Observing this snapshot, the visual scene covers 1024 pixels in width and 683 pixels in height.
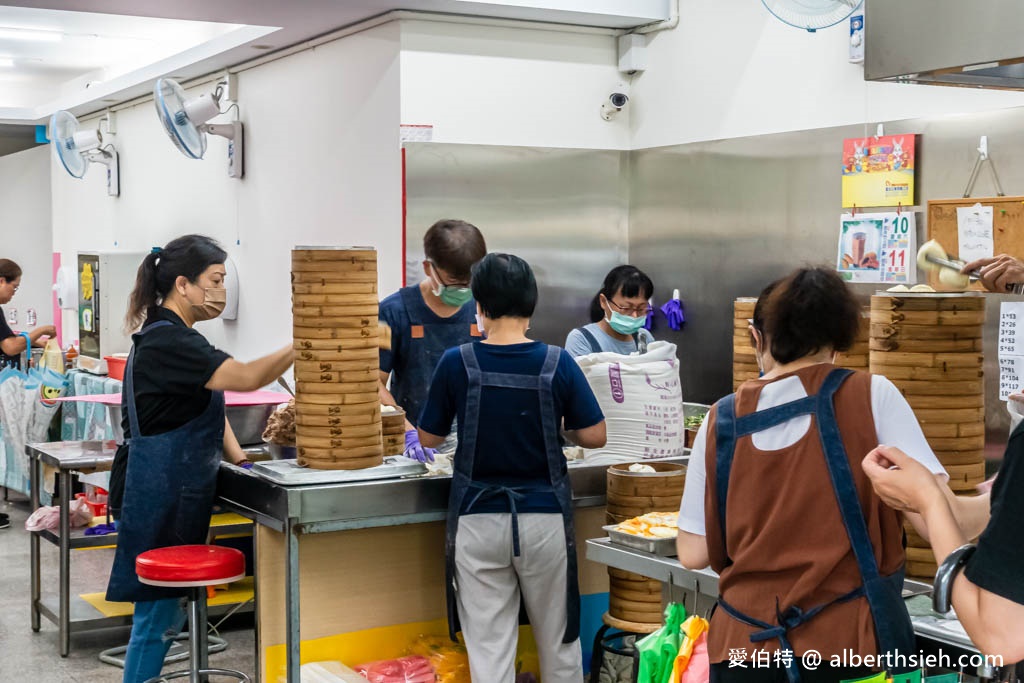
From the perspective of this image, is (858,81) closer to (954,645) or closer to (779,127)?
(779,127)

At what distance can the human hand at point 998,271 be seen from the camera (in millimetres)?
3391

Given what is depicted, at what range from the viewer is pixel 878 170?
4676 millimetres

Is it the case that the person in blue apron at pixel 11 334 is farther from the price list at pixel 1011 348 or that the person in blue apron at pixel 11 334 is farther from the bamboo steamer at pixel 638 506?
the price list at pixel 1011 348

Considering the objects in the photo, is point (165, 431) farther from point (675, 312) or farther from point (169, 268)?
point (675, 312)

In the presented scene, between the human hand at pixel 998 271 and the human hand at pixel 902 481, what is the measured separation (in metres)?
1.72

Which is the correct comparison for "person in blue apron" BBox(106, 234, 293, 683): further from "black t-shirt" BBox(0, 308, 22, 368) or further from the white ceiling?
"black t-shirt" BBox(0, 308, 22, 368)

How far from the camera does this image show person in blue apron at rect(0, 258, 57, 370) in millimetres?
7961

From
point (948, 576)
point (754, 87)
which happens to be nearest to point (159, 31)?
point (754, 87)

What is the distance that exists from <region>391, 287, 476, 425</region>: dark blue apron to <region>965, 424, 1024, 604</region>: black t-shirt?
9.72 ft

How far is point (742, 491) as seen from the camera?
2.29m

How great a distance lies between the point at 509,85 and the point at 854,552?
4.01m

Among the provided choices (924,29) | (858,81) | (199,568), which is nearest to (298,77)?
(858,81)

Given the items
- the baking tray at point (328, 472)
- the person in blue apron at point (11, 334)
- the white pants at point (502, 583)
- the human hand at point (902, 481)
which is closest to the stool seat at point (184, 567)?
the baking tray at point (328, 472)

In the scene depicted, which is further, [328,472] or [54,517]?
[54,517]
